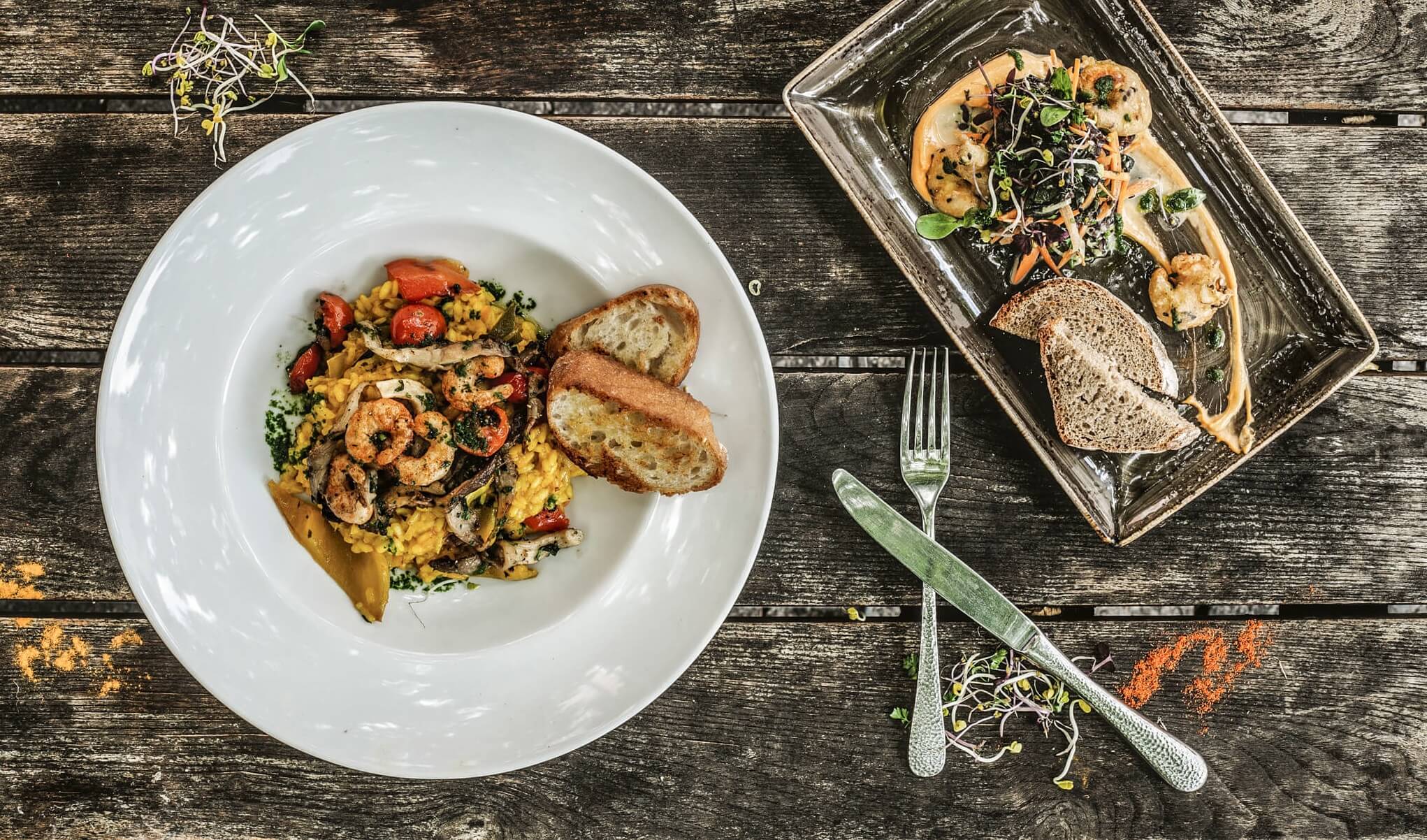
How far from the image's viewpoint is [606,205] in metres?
2.52

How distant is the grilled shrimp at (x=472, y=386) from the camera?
8.20 ft

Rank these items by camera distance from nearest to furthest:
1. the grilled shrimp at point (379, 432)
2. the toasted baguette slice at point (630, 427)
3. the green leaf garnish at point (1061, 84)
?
1. the grilled shrimp at point (379, 432)
2. the toasted baguette slice at point (630, 427)
3. the green leaf garnish at point (1061, 84)

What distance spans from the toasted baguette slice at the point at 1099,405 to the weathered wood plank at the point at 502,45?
1219mm

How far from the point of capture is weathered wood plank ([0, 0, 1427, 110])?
276 cm

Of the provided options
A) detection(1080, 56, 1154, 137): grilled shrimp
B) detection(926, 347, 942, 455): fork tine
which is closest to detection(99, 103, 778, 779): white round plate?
detection(926, 347, 942, 455): fork tine

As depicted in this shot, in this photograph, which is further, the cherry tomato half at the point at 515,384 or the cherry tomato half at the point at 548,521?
the cherry tomato half at the point at 548,521

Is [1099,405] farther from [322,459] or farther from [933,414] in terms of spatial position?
[322,459]

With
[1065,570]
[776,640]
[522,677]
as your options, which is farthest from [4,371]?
[1065,570]

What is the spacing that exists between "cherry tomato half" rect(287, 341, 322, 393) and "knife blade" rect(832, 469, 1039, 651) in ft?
5.69

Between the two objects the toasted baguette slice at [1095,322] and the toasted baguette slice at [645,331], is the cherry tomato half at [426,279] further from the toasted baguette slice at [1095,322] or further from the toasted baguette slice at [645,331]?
the toasted baguette slice at [1095,322]

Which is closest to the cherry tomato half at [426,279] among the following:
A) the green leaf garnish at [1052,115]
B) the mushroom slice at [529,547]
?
the mushroom slice at [529,547]

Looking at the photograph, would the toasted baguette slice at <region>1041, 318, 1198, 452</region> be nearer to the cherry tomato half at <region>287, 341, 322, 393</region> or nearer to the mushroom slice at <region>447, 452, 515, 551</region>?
the mushroom slice at <region>447, 452, 515, 551</region>

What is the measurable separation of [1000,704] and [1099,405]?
3.65 feet

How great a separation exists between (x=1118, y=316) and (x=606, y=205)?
1.70 m
